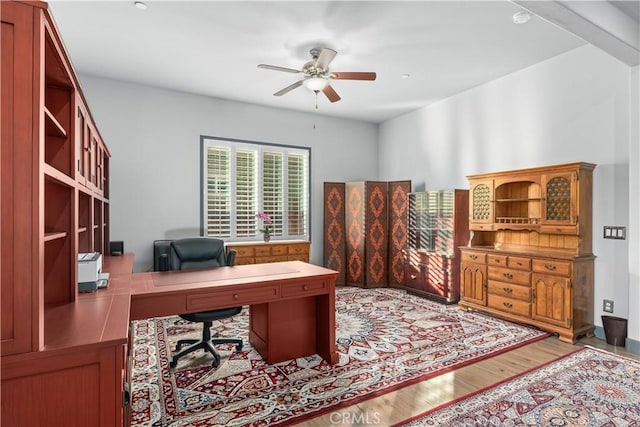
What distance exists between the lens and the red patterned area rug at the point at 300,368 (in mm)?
2305

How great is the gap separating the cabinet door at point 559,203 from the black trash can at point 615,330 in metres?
0.96

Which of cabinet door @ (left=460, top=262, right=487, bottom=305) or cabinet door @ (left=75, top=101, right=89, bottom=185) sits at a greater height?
cabinet door @ (left=75, top=101, right=89, bottom=185)

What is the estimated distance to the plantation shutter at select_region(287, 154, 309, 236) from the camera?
20.2 feet

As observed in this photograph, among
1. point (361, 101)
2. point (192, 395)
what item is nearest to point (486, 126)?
point (361, 101)

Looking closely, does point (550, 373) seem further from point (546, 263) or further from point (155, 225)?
point (155, 225)

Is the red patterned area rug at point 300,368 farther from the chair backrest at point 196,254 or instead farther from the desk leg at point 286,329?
the chair backrest at point 196,254

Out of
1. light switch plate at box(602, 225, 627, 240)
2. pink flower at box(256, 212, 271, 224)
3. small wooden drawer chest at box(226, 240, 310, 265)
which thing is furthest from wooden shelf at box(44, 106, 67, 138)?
light switch plate at box(602, 225, 627, 240)

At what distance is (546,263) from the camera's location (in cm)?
369

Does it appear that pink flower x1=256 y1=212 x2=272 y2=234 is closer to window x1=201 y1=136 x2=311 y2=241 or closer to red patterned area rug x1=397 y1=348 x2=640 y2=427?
window x1=201 y1=136 x2=311 y2=241

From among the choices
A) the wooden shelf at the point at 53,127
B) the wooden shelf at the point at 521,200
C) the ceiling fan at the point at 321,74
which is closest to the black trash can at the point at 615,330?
the wooden shelf at the point at 521,200

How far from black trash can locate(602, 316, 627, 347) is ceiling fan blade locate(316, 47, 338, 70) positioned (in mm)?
3894

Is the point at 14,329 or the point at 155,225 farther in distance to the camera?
the point at 155,225

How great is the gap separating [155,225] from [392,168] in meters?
4.46

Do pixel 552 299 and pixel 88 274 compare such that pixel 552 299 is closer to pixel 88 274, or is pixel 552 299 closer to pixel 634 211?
pixel 634 211
